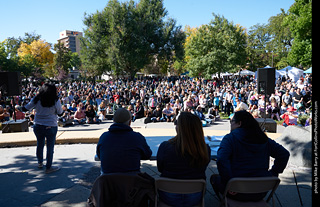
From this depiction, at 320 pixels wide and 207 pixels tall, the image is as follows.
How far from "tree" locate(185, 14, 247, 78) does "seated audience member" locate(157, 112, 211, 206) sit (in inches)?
1053

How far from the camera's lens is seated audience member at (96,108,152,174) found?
2.20m

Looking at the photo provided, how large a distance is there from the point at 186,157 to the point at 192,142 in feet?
0.49

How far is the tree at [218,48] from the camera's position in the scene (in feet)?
89.4

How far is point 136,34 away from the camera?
3291cm

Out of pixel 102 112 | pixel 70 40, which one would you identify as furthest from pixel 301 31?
pixel 70 40

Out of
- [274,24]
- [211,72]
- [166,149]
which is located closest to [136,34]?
[211,72]

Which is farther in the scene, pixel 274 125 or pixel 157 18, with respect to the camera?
pixel 157 18

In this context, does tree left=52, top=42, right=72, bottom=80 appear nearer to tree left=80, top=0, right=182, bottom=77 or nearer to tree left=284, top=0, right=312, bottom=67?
tree left=80, top=0, right=182, bottom=77

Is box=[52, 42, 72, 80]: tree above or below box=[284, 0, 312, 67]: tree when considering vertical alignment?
above

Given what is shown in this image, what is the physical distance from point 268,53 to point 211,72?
22.8 meters

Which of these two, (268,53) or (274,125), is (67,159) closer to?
(274,125)

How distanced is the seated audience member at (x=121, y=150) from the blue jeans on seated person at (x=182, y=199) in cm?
42

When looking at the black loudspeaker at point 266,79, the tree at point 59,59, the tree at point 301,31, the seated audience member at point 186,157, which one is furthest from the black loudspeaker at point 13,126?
the tree at point 59,59

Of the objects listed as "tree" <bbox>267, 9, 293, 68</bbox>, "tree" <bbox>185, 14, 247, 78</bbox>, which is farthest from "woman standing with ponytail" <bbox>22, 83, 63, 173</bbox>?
"tree" <bbox>267, 9, 293, 68</bbox>
